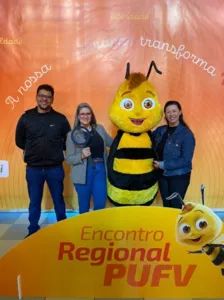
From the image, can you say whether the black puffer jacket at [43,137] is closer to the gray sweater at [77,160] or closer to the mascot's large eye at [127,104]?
the gray sweater at [77,160]

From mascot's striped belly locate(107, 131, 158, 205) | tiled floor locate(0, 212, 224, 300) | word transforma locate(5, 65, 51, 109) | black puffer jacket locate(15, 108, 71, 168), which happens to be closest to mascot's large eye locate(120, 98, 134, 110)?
mascot's striped belly locate(107, 131, 158, 205)

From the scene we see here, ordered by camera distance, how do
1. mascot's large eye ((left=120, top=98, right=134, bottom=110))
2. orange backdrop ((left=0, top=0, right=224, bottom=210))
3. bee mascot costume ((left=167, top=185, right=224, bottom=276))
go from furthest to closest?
orange backdrop ((left=0, top=0, right=224, bottom=210)), mascot's large eye ((left=120, top=98, right=134, bottom=110)), bee mascot costume ((left=167, top=185, right=224, bottom=276))

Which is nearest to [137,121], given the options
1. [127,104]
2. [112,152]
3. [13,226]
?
[127,104]

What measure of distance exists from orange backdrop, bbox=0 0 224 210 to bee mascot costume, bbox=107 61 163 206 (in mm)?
1086

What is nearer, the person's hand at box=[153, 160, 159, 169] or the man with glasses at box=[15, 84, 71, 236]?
the person's hand at box=[153, 160, 159, 169]

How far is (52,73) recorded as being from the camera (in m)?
3.37

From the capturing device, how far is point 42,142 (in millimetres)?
2656

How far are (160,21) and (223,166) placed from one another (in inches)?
61.5

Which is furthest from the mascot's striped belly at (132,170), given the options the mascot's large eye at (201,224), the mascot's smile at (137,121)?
the mascot's large eye at (201,224)

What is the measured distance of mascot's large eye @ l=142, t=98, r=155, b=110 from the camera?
2273 mm

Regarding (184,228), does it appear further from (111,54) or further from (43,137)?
(111,54)

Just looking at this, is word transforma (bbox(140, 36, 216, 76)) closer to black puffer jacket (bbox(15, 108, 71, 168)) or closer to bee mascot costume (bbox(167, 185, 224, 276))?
black puffer jacket (bbox(15, 108, 71, 168))

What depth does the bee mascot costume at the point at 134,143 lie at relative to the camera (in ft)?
7.45

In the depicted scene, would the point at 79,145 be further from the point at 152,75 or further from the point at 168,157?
the point at 152,75
